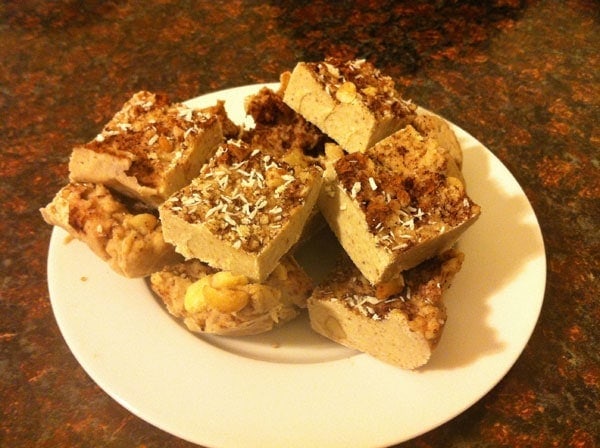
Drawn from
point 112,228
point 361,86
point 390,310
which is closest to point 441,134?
point 361,86

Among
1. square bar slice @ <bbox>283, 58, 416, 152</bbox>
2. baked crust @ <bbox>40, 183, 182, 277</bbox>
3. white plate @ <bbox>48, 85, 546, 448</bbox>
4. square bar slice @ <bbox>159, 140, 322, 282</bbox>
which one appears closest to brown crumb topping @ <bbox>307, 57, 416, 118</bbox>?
square bar slice @ <bbox>283, 58, 416, 152</bbox>

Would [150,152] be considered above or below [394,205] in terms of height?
above

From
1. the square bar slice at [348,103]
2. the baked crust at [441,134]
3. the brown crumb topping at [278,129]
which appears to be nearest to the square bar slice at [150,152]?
the brown crumb topping at [278,129]

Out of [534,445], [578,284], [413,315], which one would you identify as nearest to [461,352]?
[413,315]

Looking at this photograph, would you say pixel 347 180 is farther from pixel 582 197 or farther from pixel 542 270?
pixel 582 197

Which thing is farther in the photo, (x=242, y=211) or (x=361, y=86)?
(x=361, y=86)

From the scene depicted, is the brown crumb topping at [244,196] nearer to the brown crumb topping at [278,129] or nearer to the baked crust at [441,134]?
the brown crumb topping at [278,129]

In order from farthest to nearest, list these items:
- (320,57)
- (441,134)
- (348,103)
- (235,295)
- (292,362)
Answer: (320,57), (441,134), (348,103), (292,362), (235,295)

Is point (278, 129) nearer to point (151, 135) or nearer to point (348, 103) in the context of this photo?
point (348, 103)
